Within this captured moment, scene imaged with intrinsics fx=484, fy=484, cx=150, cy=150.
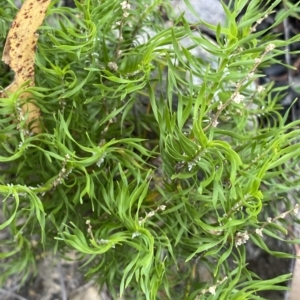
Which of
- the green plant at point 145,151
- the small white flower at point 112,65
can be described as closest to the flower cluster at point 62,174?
the green plant at point 145,151

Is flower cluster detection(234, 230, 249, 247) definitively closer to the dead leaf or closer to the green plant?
the green plant

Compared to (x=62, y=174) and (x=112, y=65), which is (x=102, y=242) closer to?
(x=62, y=174)

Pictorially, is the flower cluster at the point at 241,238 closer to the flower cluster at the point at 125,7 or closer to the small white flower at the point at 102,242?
the small white flower at the point at 102,242

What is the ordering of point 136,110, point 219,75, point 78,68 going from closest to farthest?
point 219,75 < point 78,68 < point 136,110

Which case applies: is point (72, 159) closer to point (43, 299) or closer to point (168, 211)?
point (168, 211)

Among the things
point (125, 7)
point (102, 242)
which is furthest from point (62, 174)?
point (125, 7)

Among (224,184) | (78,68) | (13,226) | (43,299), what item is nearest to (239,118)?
(224,184)
